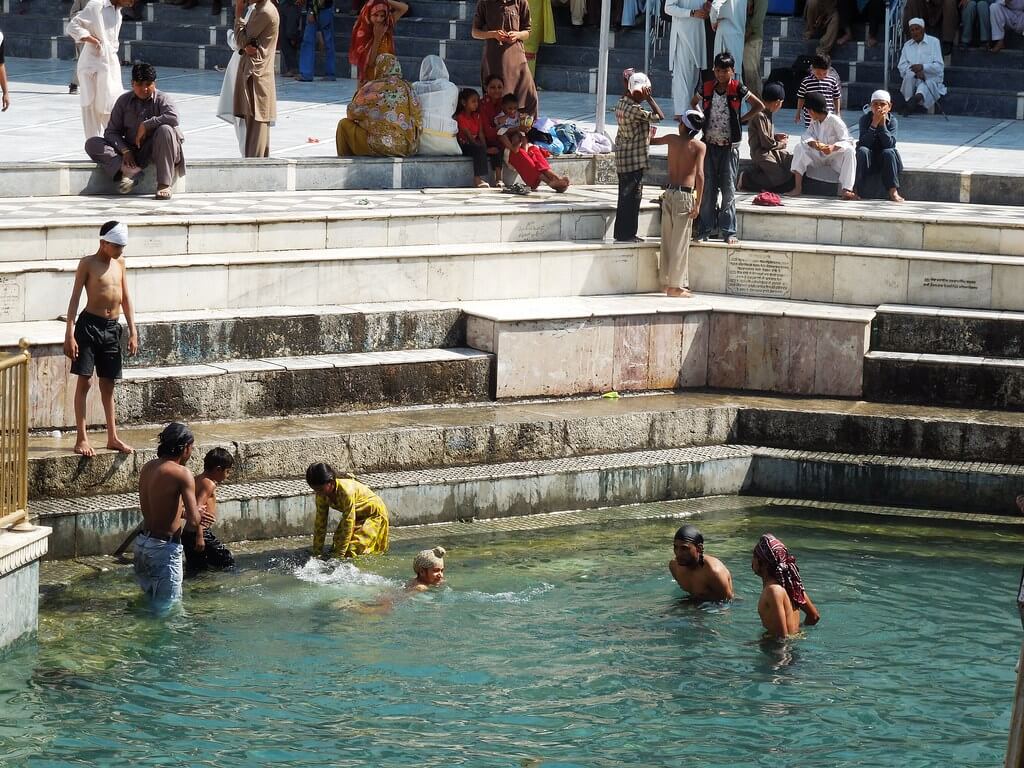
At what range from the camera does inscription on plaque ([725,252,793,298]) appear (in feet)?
43.4

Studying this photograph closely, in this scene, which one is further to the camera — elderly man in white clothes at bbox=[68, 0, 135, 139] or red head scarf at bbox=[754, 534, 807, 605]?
elderly man in white clothes at bbox=[68, 0, 135, 139]

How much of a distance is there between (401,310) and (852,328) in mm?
Result: 3300

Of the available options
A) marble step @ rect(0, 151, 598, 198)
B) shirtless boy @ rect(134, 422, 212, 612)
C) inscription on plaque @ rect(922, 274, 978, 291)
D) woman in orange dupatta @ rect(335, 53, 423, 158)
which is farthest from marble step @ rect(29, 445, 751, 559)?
woman in orange dupatta @ rect(335, 53, 423, 158)

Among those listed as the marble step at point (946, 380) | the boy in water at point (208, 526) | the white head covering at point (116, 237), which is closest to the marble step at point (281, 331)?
the white head covering at point (116, 237)

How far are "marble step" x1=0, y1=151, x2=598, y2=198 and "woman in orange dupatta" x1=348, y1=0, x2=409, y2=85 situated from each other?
3.35 ft

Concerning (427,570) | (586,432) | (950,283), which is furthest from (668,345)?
(427,570)

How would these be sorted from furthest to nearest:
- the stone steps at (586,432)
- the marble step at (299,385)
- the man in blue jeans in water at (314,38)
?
the man in blue jeans in water at (314,38) → the marble step at (299,385) → the stone steps at (586,432)

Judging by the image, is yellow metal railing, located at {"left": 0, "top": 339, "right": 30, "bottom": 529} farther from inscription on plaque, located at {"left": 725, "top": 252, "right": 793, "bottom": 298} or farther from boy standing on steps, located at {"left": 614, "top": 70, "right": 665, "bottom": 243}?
inscription on plaque, located at {"left": 725, "top": 252, "right": 793, "bottom": 298}

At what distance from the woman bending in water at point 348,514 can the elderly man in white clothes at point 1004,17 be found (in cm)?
1176

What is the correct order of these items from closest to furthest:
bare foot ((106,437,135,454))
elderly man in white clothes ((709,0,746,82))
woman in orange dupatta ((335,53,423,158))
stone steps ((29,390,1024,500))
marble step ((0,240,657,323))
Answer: bare foot ((106,437,135,454)), stone steps ((29,390,1024,500)), marble step ((0,240,657,323)), woman in orange dupatta ((335,53,423,158)), elderly man in white clothes ((709,0,746,82))

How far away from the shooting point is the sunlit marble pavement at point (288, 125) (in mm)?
15359

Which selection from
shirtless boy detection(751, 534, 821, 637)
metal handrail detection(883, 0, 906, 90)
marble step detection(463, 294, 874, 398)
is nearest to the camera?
shirtless boy detection(751, 534, 821, 637)

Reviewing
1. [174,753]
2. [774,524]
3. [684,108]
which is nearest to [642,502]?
[774,524]

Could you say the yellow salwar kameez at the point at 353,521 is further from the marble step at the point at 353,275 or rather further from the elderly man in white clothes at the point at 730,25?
Answer: the elderly man in white clothes at the point at 730,25
